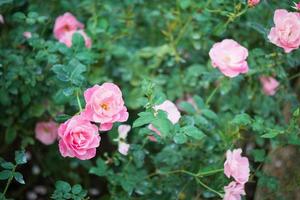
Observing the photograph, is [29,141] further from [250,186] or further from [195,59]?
[250,186]

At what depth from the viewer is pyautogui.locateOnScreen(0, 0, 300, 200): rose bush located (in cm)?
142

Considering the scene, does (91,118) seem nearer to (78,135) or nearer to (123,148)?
(78,135)

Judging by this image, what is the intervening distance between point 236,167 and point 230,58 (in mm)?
373

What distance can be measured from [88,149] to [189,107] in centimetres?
55

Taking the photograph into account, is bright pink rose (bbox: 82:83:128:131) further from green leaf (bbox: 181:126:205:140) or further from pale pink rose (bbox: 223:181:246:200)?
pale pink rose (bbox: 223:181:246:200)

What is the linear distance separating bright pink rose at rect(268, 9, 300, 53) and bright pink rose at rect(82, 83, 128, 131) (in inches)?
21.1

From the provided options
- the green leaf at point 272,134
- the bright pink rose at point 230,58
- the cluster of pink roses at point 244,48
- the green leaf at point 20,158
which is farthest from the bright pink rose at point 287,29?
the green leaf at point 20,158

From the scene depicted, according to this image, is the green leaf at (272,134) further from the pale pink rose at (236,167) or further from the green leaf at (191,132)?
the green leaf at (191,132)

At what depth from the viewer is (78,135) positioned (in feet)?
4.38

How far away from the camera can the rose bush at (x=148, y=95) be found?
142 centimetres

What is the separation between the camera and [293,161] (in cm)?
181

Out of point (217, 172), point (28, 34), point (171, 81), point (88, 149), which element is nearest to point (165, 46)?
point (171, 81)

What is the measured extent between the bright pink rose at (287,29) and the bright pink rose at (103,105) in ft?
1.76

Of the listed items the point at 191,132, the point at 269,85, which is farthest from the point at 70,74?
the point at 269,85
